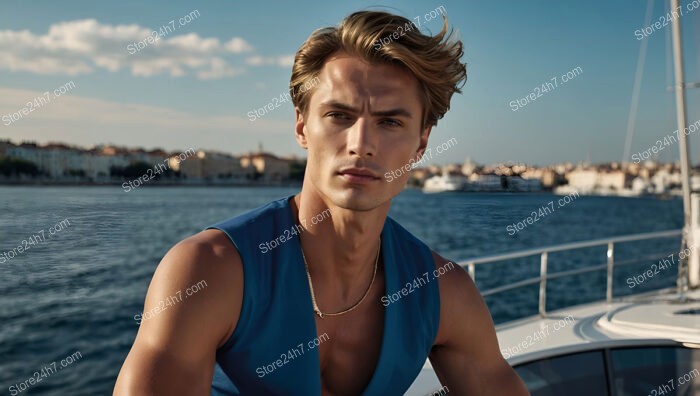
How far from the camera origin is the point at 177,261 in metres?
1.26

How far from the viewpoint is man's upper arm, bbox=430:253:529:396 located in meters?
1.71

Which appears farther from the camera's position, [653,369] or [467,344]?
[653,369]

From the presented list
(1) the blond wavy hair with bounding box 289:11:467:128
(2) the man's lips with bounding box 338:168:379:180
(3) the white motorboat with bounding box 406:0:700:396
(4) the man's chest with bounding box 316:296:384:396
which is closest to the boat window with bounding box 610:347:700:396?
(3) the white motorboat with bounding box 406:0:700:396

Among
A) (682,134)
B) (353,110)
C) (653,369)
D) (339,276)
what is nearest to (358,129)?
(353,110)

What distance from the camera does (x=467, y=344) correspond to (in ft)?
5.68

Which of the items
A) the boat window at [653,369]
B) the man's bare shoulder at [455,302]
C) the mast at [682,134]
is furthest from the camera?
the mast at [682,134]

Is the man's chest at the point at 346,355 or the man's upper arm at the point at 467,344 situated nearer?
the man's chest at the point at 346,355

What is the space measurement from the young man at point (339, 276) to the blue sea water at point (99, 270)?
9.6 inches

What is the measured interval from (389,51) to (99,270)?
0.94 metres

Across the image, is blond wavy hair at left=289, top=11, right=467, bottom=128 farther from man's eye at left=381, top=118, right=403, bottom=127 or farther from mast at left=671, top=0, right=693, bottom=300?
mast at left=671, top=0, right=693, bottom=300

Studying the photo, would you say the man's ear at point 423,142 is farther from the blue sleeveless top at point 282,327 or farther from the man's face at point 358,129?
the blue sleeveless top at point 282,327

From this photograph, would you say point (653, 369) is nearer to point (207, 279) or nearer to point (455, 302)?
point (455, 302)

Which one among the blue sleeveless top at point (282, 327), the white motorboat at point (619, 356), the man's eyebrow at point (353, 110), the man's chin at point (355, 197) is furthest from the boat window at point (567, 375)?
the man's eyebrow at point (353, 110)

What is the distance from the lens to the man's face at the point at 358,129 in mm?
1424
